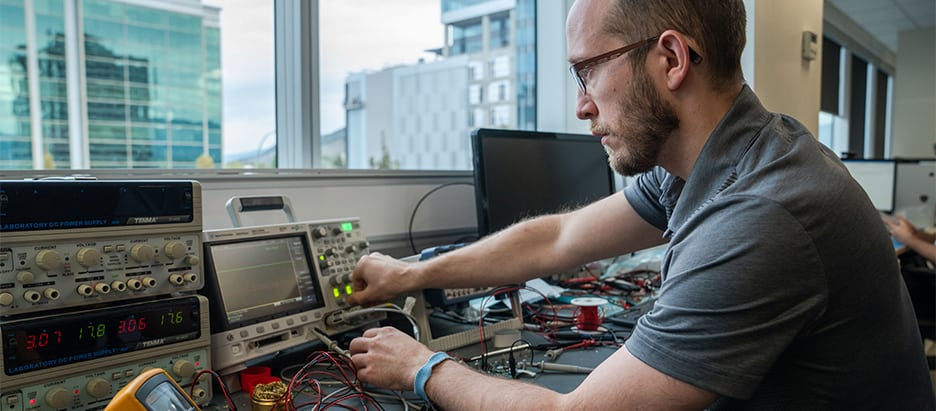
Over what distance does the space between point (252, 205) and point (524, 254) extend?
0.64 meters

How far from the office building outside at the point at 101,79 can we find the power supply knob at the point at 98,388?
1.11 metres

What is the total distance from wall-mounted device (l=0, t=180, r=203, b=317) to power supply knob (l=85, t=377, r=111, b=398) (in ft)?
0.38

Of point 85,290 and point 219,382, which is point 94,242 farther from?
point 219,382

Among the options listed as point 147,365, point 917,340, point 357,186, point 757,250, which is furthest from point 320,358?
point 917,340

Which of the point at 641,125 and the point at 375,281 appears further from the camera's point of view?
the point at 375,281

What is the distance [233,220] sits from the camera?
129cm

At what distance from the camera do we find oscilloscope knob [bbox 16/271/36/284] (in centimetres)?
81

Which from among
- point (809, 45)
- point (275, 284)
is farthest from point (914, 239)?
point (275, 284)

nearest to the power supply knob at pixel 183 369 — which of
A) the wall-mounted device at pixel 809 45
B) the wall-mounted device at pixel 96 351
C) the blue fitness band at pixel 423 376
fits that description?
the wall-mounted device at pixel 96 351

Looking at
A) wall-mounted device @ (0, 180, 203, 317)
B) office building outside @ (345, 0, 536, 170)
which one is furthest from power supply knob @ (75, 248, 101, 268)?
office building outside @ (345, 0, 536, 170)

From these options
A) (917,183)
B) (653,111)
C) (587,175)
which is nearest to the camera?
(653,111)

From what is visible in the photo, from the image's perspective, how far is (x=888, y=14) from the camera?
21.3 feet

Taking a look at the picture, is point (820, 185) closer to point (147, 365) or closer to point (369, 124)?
point (147, 365)

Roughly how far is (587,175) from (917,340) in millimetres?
1356
